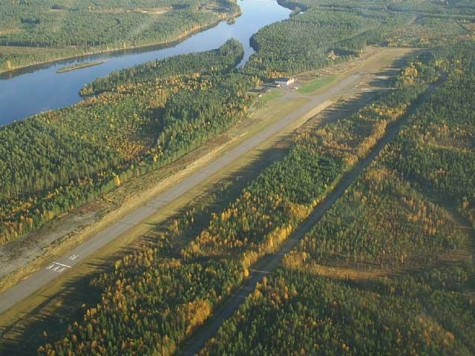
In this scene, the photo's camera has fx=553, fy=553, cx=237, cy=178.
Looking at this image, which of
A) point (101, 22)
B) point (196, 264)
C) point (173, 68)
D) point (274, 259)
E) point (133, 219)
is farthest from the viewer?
point (101, 22)

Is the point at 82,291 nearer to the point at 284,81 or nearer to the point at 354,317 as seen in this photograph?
the point at 354,317

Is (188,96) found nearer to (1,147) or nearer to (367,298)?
(1,147)

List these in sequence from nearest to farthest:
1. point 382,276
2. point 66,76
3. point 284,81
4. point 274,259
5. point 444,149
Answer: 1. point 382,276
2. point 274,259
3. point 444,149
4. point 284,81
5. point 66,76

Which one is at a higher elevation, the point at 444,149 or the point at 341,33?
the point at 341,33

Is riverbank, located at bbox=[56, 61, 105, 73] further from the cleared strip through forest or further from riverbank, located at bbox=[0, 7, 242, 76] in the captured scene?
the cleared strip through forest

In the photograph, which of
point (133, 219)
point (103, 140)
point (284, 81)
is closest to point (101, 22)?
point (284, 81)
